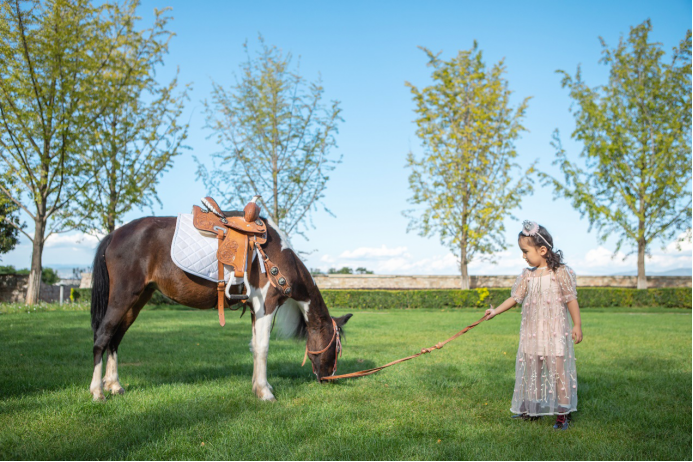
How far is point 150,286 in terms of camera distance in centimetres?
530

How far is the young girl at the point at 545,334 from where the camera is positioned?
14.5 ft

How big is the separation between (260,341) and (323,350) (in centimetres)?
79

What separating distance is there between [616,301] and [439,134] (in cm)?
Answer: 1218

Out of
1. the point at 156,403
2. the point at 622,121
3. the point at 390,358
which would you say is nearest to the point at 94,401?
the point at 156,403

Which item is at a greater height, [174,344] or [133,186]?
[133,186]

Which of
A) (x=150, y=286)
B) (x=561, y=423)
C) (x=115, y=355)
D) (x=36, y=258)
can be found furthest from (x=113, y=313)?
(x=36, y=258)

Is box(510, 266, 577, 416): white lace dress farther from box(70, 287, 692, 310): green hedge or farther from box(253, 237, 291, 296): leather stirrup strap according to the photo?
box(70, 287, 692, 310): green hedge

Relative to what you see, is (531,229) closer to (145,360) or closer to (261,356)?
(261,356)

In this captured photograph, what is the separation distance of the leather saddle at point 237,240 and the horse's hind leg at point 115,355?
933 mm

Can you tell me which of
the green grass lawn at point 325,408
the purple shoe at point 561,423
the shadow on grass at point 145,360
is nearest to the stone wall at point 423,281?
the shadow on grass at point 145,360

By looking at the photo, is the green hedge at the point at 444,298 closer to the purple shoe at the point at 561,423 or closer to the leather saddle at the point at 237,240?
the leather saddle at the point at 237,240

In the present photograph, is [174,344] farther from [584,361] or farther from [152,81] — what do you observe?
[152,81]

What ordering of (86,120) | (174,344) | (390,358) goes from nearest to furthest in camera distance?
(390,358)
(174,344)
(86,120)

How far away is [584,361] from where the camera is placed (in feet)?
25.5
